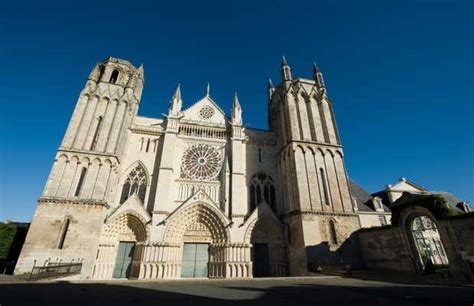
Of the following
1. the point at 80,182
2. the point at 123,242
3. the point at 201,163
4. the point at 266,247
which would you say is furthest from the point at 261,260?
the point at 80,182

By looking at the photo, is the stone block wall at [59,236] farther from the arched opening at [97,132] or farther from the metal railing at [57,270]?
the arched opening at [97,132]

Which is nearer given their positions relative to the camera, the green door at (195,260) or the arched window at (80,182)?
the arched window at (80,182)

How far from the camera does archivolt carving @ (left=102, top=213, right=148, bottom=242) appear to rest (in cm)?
1479

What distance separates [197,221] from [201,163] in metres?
5.16

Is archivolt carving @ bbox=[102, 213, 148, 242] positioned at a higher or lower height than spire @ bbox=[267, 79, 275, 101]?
lower

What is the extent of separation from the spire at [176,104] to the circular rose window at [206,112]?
2.17 meters

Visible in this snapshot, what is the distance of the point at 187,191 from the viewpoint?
58.2ft

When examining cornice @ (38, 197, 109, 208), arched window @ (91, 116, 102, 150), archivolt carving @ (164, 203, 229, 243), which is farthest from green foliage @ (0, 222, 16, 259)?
archivolt carving @ (164, 203, 229, 243)

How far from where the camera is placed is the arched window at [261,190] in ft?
61.4

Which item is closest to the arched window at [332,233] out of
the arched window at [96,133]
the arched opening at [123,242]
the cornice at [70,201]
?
the arched opening at [123,242]

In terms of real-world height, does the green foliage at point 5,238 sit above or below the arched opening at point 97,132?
below

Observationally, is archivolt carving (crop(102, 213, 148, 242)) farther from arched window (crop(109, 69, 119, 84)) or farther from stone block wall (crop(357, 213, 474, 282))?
stone block wall (crop(357, 213, 474, 282))

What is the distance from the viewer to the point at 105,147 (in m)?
16.5

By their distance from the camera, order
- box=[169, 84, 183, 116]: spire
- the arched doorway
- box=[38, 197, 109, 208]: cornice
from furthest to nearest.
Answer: box=[169, 84, 183, 116]: spire → the arched doorway → box=[38, 197, 109, 208]: cornice
